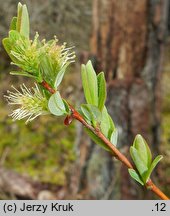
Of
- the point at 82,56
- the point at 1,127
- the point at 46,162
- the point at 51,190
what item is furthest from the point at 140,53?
the point at 1,127

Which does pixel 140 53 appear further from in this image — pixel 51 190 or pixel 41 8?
pixel 41 8

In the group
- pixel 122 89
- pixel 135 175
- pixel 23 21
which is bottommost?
pixel 135 175

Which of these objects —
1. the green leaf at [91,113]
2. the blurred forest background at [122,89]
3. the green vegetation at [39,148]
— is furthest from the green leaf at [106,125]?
the green vegetation at [39,148]

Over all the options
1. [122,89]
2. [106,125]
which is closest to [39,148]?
[122,89]

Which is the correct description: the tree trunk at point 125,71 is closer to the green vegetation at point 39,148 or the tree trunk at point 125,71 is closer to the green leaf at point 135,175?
the green vegetation at point 39,148

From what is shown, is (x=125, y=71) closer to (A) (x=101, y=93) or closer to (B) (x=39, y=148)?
(B) (x=39, y=148)

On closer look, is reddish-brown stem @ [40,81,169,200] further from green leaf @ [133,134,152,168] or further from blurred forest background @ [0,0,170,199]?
blurred forest background @ [0,0,170,199]

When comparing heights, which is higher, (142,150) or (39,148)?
(39,148)

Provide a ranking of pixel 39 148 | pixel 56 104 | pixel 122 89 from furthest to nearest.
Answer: pixel 39 148, pixel 122 89, pixel 56 104
